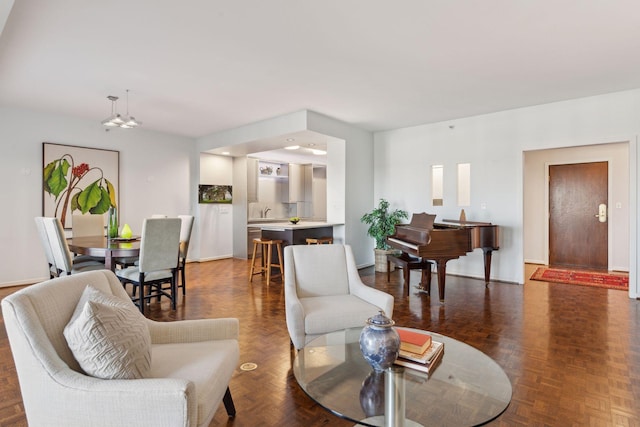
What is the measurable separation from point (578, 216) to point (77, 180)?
29.5 feet

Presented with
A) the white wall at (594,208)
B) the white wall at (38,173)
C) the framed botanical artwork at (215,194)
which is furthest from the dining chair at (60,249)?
the white wall at (594,208)

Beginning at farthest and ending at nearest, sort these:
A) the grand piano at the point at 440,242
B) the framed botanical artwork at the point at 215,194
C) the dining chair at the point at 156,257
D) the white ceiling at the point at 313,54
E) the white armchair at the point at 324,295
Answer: the framed botanical artwork at the point at 215,194 → the grand piano at the point at 440,242 → the dining chair at the point at 156,257 → the white ceiling at the point at 313,54 → the white armchair at the point at 324,295

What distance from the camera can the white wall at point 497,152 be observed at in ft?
15.0

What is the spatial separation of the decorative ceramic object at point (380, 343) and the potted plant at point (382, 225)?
458cm

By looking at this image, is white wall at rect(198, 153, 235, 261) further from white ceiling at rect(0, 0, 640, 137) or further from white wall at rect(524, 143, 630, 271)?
white wall at rect(524, 143, 630, 271)

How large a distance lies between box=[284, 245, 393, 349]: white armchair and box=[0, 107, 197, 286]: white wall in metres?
4.78

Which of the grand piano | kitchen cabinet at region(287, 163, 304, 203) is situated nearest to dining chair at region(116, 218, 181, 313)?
the grand piano

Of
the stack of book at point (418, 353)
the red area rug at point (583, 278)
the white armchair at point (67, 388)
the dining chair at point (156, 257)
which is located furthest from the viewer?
the red area rug at point (583, 278)

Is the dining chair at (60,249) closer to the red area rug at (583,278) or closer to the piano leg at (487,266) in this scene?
the piano leg at (487,266)

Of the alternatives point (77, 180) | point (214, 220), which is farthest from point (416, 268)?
point (77, 180)

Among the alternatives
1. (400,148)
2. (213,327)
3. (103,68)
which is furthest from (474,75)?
(103,68)

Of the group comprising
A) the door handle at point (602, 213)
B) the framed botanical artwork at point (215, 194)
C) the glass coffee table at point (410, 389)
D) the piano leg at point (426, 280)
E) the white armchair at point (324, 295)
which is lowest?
the piano leg at point (426, 280)

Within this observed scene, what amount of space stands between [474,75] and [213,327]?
12.6 feet

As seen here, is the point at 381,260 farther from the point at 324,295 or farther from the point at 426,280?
the point at 324,295
